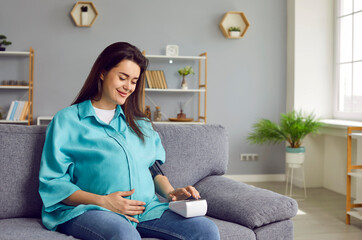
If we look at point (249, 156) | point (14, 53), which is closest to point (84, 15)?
point (14, 53)

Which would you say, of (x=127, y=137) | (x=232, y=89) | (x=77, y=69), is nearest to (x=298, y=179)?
(x=232, y=89)

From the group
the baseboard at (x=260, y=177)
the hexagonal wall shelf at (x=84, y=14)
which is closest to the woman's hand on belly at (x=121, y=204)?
the hexagonal wall shelf at (x=84, y=14)

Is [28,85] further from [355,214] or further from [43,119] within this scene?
[355,214]

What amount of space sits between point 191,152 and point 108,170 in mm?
573

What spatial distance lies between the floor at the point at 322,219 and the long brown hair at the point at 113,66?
→ 1825 mm

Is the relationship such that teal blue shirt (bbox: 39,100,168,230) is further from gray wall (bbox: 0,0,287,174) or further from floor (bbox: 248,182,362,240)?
gray wall (bbox: 0,0,287,174)

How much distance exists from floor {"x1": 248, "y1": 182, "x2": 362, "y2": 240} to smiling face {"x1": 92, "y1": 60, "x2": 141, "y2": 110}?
195cm

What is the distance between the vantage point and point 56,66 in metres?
5.02

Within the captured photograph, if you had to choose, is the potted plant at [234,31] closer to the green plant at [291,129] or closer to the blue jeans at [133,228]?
the green plant at [291,129]

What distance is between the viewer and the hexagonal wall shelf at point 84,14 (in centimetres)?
494

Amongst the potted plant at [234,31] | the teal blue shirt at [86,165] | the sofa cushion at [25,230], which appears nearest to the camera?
the sofa cushion at [25,230]

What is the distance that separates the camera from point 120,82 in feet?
6.05

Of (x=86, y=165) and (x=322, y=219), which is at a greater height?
(x=86, y=165)

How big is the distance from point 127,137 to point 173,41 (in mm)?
3528
